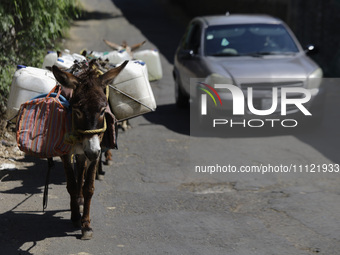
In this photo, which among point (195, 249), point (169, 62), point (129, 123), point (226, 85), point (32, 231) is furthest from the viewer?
point (169, 62)

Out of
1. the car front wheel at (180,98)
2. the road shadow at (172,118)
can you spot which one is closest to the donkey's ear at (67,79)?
the road shadow at (172,118)

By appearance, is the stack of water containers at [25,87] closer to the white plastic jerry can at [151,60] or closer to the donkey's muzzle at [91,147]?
the donkey's muzzle at [91,147]

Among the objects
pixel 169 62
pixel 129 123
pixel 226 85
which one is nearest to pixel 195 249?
pixel 226 85

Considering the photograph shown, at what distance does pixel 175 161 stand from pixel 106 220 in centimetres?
312

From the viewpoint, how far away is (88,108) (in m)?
6.89

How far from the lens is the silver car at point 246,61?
12.8 m

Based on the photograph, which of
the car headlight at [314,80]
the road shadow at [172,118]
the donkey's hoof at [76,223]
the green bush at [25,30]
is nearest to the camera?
the donkey's hoof at [76,223]

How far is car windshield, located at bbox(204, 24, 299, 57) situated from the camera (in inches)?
550

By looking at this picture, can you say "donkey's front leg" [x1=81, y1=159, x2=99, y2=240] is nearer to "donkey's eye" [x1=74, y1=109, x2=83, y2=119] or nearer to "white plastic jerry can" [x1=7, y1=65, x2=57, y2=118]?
"donkey's eye" [x1=74, y1=109, x2=83, y2=119]

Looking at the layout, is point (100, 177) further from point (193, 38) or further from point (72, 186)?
point (193, 38)

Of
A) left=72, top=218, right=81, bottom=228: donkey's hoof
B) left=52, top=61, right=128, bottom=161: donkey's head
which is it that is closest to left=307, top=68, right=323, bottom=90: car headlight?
left=72, top=218, right=81, bottom=228: donkey's hoof

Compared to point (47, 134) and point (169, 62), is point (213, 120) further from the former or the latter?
point (169, 62)

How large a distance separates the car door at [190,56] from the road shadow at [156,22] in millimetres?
7467

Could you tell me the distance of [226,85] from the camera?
12.8 meters
